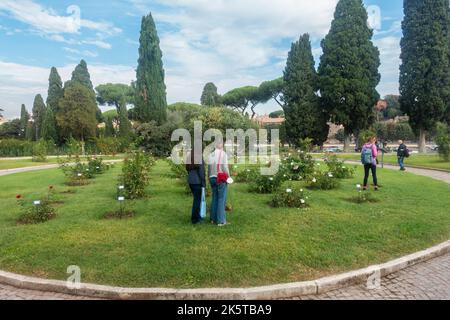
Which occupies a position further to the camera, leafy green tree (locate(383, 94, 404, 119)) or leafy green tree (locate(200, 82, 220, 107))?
leafy green tree (locate(383, 94, 404, 119))

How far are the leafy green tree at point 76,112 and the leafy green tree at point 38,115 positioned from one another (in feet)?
45.6

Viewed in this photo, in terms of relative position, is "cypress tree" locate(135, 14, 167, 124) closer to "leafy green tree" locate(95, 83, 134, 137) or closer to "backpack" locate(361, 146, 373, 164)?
"backpack" locate(361, 146, 373, 164)

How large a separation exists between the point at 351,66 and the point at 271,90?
26025mm

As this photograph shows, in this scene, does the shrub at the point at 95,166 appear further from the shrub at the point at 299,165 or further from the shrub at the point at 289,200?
the shrub at the point at 289,200

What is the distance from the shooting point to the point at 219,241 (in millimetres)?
5574

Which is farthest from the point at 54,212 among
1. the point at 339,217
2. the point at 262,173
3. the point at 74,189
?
the point at 339,217

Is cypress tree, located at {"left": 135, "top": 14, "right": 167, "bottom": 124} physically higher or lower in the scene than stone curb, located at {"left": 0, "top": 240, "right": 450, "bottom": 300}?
higher

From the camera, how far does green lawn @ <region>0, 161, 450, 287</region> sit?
4.52 meters

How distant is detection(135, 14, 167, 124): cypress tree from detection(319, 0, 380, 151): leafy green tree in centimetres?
1645

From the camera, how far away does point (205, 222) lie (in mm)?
6703

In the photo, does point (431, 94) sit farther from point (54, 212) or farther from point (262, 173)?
point (54, 212)

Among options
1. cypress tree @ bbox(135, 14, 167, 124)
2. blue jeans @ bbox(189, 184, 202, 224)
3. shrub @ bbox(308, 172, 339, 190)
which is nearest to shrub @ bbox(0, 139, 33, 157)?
cypress tree @ bbox(135, 14, 167, 124)

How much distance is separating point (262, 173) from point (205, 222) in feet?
11.6

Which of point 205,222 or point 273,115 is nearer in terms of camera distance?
point 205,222
